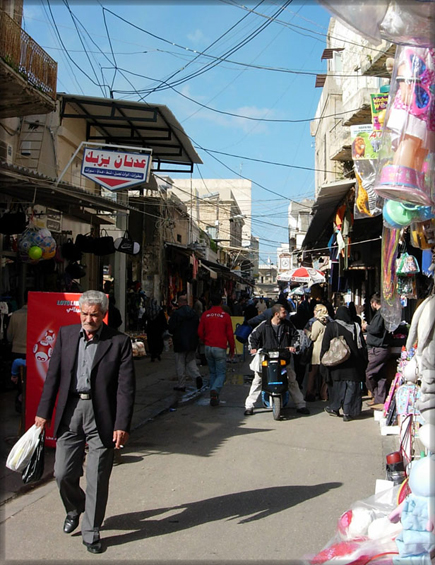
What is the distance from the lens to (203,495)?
502 cm

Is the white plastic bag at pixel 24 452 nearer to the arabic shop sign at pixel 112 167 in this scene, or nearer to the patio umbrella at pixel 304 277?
the arabic shop sign at pixel 112 167

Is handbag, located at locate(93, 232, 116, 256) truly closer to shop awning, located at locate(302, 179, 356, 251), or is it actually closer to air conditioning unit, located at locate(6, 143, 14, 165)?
air conditioning unit, located at locate(6, 143, 14, 165)

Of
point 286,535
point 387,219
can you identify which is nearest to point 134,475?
point 286,535

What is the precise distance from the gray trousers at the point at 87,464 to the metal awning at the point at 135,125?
10.2 meters

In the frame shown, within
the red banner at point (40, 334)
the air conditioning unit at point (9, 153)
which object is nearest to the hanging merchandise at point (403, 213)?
the red banner at point (40, 334)

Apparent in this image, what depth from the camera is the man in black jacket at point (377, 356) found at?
841 cm

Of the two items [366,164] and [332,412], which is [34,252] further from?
[366,164]

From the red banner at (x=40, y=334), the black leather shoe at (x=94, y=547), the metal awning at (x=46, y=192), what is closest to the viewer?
the black leather shoe at (x=94, y=547)

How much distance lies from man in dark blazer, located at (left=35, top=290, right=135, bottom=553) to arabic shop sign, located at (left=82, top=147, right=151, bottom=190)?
24.1 feet

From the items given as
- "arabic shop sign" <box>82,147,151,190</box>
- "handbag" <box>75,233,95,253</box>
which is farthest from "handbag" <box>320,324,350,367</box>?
"handbag" <box>75,233,95,253</box>

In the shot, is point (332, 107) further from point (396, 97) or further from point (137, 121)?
point (396, 97)

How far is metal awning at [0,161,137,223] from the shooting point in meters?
7.75

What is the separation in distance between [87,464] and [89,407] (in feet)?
1.40

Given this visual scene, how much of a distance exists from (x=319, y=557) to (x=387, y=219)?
2.78 m
